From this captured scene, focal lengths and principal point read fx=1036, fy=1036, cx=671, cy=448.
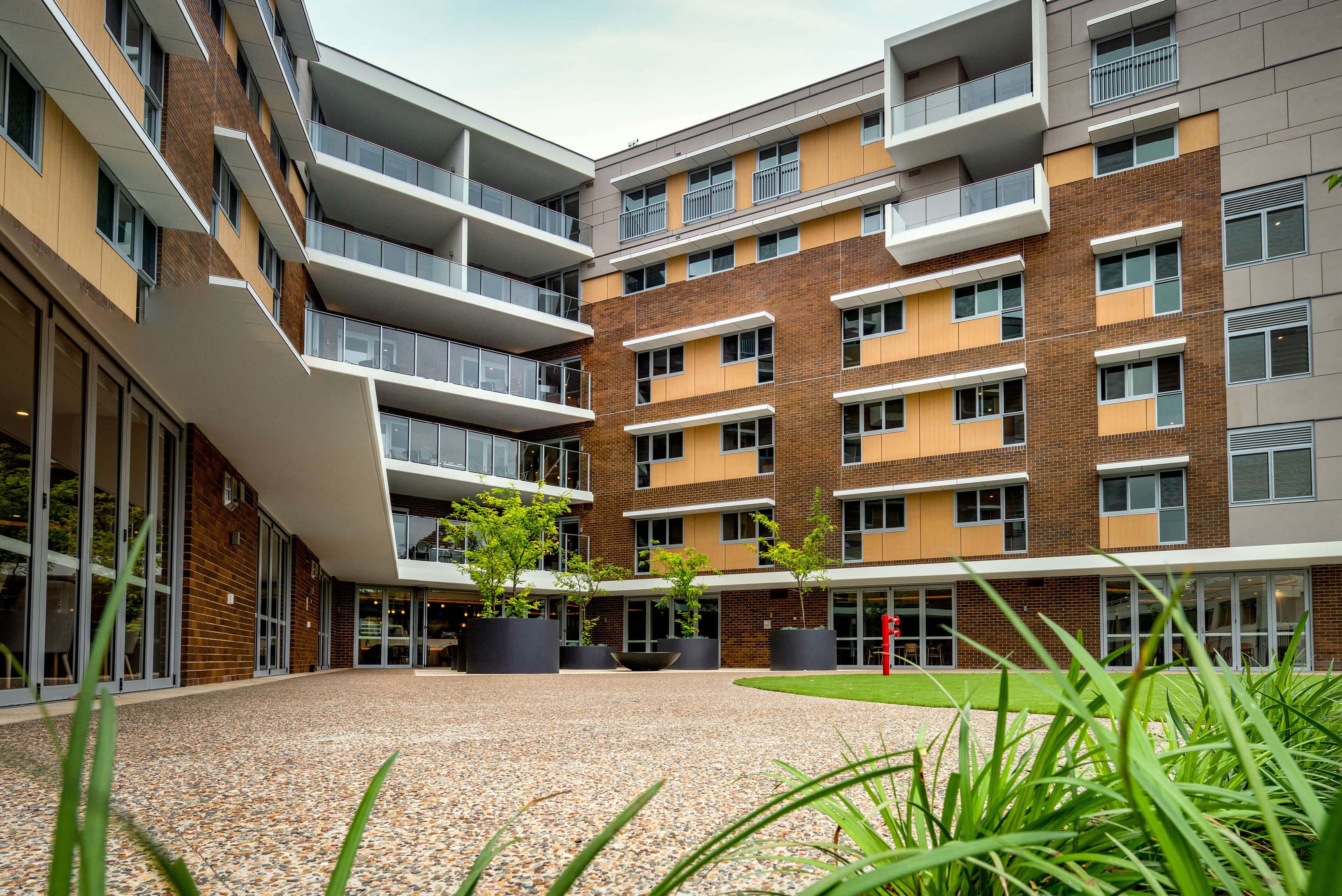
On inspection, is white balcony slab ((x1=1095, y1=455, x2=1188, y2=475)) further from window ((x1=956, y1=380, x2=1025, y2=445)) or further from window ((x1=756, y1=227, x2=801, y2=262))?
window ((x1=756, y1=227, x2=801, y2=262))

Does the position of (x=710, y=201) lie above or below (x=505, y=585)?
above

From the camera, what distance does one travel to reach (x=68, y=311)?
361 inches

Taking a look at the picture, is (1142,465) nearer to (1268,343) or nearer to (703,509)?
(1268,343)

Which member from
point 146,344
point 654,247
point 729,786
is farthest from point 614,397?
point 729,786

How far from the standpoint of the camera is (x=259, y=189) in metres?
15.4

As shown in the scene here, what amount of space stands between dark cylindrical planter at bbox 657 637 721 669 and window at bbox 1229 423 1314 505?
1186cm

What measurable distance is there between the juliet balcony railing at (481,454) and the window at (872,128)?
39.4 feet

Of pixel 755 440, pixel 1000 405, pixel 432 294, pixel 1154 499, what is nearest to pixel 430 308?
pixel 432 294

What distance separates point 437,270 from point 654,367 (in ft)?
22.7

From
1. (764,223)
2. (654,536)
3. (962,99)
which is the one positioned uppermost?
(962,99)

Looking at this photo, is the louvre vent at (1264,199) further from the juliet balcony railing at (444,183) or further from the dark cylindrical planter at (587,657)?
the juliet balcony railing at (444,183)

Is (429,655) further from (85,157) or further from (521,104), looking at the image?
(521,104)

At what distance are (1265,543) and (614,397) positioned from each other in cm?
1744

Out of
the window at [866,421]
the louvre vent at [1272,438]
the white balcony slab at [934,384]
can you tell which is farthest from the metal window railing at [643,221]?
the louvre vent at [1272,438]
